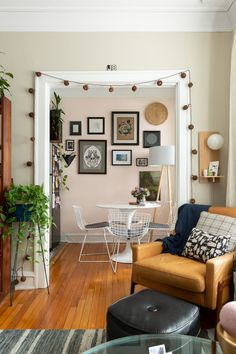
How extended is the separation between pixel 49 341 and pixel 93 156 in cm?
360

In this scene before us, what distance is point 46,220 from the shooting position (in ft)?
9.67

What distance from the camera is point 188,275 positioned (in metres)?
2.27

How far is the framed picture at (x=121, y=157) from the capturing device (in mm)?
5324

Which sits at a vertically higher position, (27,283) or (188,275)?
(188,275)

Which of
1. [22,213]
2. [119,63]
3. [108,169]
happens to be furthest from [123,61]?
[108,169]

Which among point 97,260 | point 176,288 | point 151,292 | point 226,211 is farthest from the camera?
point 97,260

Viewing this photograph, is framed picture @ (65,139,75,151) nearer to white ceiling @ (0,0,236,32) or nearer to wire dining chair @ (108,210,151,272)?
wire dining chair @ (108,210,151,272)

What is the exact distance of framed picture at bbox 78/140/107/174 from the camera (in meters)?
5.34

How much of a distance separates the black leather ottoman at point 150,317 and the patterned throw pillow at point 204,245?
687 mm

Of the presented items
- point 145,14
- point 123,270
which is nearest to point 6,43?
point 145,14

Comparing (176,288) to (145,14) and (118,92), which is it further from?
(118,92)

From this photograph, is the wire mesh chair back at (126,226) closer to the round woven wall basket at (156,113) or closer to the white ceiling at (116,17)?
the round woven wall basket at (156,113)

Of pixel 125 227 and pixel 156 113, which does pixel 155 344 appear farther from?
pixel 156 113

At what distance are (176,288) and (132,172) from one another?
10.3ft
